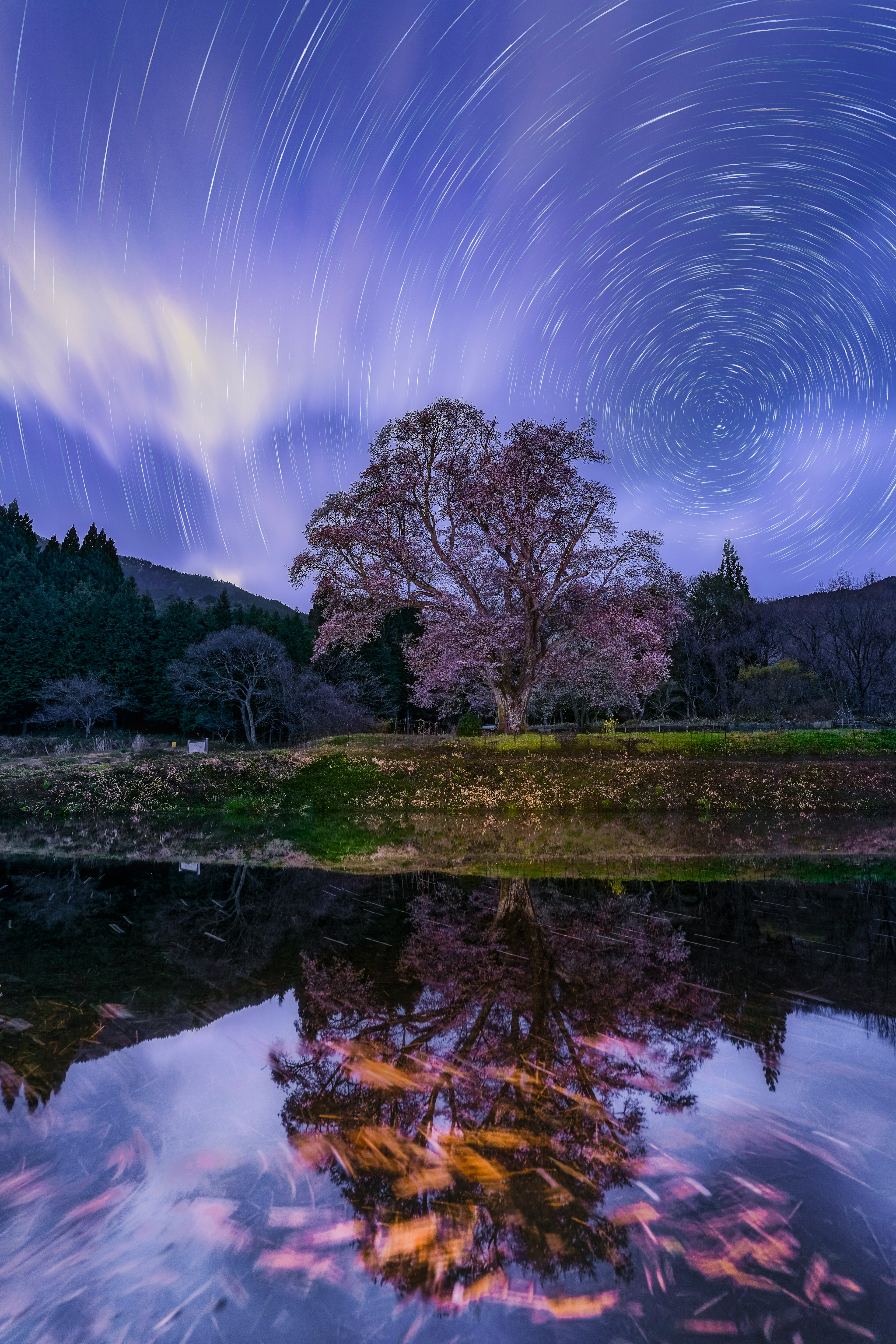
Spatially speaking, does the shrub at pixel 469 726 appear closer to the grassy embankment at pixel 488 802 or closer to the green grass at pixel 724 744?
the grassy embankment at pixel 488 802

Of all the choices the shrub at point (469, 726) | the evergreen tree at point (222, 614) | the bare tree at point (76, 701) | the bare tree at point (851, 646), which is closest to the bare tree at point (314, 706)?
the shrub at point (469, 726)

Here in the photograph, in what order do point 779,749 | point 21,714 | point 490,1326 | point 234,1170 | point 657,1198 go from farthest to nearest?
point 21,714
point 779,749
point 234,1170
point 657,1198
point 490,1326

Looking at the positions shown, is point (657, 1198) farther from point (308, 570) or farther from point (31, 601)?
point (31, 601)

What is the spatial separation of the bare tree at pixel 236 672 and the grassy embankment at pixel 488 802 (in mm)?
20305

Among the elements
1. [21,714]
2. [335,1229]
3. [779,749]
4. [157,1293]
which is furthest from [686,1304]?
[21,714]

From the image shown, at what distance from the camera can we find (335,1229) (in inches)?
119

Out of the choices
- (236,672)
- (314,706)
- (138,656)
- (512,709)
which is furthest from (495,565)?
(138,656)

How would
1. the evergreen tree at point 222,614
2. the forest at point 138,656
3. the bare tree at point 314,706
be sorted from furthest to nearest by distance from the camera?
the evergreen tree at point 222,614 < the forest at point 138,656 < the bare tree at point 314,706

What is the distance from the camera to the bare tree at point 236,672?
154 feet

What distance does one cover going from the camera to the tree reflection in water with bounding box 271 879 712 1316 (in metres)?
2.93

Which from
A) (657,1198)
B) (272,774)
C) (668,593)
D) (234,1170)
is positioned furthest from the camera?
(668,593)

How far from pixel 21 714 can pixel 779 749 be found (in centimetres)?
5593

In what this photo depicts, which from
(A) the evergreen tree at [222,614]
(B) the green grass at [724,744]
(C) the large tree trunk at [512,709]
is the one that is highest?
(A) the evergreen tree at [222,614]

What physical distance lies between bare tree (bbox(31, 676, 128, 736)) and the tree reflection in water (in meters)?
44.4
